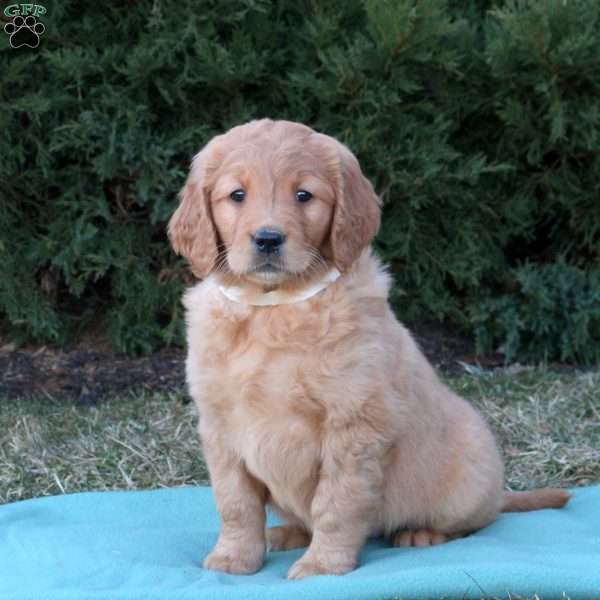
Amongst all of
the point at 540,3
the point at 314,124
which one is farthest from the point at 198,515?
the point at 540,3

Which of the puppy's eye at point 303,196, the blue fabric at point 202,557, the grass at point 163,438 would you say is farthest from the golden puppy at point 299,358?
the grass at point 163,438

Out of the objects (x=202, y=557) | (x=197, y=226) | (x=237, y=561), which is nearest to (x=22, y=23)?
(x=197, y=226)

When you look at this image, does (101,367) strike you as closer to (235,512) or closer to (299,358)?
(235,512)

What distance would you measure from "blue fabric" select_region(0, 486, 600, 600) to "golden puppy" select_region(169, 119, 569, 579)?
0.19m

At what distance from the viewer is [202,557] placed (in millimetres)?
3562

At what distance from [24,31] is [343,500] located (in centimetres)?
393

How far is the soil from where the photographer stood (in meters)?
6.07

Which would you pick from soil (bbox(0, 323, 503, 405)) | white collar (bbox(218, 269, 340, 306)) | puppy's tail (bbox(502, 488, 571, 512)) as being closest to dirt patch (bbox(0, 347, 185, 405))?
soil (bbox(0, 323, 503, 405))

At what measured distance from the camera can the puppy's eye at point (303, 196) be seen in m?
3.14

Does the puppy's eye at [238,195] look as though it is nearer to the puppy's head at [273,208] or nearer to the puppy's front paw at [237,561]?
the puppy's head at [273,208]

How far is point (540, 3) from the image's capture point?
5695 millimetres

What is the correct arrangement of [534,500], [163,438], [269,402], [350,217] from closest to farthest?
[269,402] → [350,217] → [534,500] → [163,438]

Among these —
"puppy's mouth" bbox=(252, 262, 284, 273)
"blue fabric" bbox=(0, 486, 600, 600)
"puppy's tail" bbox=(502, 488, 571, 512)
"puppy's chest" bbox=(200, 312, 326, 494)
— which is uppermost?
"puppy's mouth" bbox=(252, 262, 284, 273)

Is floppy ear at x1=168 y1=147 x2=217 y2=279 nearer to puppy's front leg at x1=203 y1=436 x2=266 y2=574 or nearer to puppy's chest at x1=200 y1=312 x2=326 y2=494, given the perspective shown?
puppy's chest at x1=200 y1=312 x2=326 y2=494
